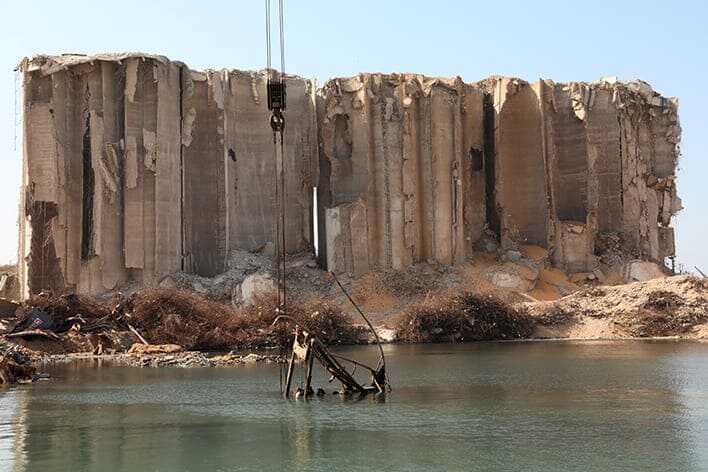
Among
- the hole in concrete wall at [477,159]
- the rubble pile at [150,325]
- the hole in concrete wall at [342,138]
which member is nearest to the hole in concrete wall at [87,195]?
the rubble pile at [150,325]

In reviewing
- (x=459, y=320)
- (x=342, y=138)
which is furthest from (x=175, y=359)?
A: (x=342, y=138)

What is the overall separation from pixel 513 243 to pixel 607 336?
1006cm

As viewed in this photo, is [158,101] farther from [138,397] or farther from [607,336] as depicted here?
[138,397]

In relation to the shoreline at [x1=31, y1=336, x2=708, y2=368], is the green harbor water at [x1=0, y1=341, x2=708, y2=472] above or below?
below

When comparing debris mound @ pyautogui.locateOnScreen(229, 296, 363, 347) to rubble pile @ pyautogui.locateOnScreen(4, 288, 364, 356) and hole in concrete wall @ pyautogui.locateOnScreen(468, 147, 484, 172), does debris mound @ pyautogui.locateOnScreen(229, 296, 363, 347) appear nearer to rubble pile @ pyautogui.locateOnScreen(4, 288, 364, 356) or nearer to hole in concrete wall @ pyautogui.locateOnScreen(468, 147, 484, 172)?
rubble pile @ pyautogui.locateOnScreen(4, 288, 364, 356)

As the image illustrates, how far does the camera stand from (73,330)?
33.9m

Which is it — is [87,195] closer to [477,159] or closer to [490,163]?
[477,159]

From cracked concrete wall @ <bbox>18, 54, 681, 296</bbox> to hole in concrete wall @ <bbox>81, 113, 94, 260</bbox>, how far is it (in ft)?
0.28

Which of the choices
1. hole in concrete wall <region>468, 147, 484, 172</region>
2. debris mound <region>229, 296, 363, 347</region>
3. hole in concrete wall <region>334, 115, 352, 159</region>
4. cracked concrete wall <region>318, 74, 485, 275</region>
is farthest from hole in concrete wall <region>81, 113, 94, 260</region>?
hole in concrete wall <region>468, 147, 484, 172</region>

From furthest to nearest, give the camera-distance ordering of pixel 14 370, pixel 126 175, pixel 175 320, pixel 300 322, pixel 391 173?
pixel 391 173 → pixel 126 175 → pixel 300 322 → pixel 175 320 → pixel 14 370

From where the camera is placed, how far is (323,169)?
47375 millimetres

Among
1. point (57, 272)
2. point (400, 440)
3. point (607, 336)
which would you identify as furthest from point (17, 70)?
point (400, 440)

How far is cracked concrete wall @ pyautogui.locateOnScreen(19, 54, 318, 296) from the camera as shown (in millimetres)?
42875

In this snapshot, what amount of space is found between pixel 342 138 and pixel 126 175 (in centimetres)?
967
